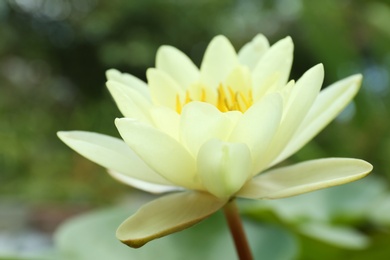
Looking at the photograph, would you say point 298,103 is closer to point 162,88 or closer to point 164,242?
point 162,88

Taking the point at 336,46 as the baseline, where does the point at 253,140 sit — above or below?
below

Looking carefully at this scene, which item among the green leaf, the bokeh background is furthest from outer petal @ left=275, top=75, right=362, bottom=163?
the bokeh background

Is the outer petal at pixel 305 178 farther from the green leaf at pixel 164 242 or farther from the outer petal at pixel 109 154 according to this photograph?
the green leaf at pixel 164 242

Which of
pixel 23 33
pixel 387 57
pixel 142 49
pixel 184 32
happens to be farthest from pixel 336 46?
pixel 23 33

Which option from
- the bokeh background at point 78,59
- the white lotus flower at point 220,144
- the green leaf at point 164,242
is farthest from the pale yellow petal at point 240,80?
the bokeh background at point 78,59

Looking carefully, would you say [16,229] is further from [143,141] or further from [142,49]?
[142,49]
